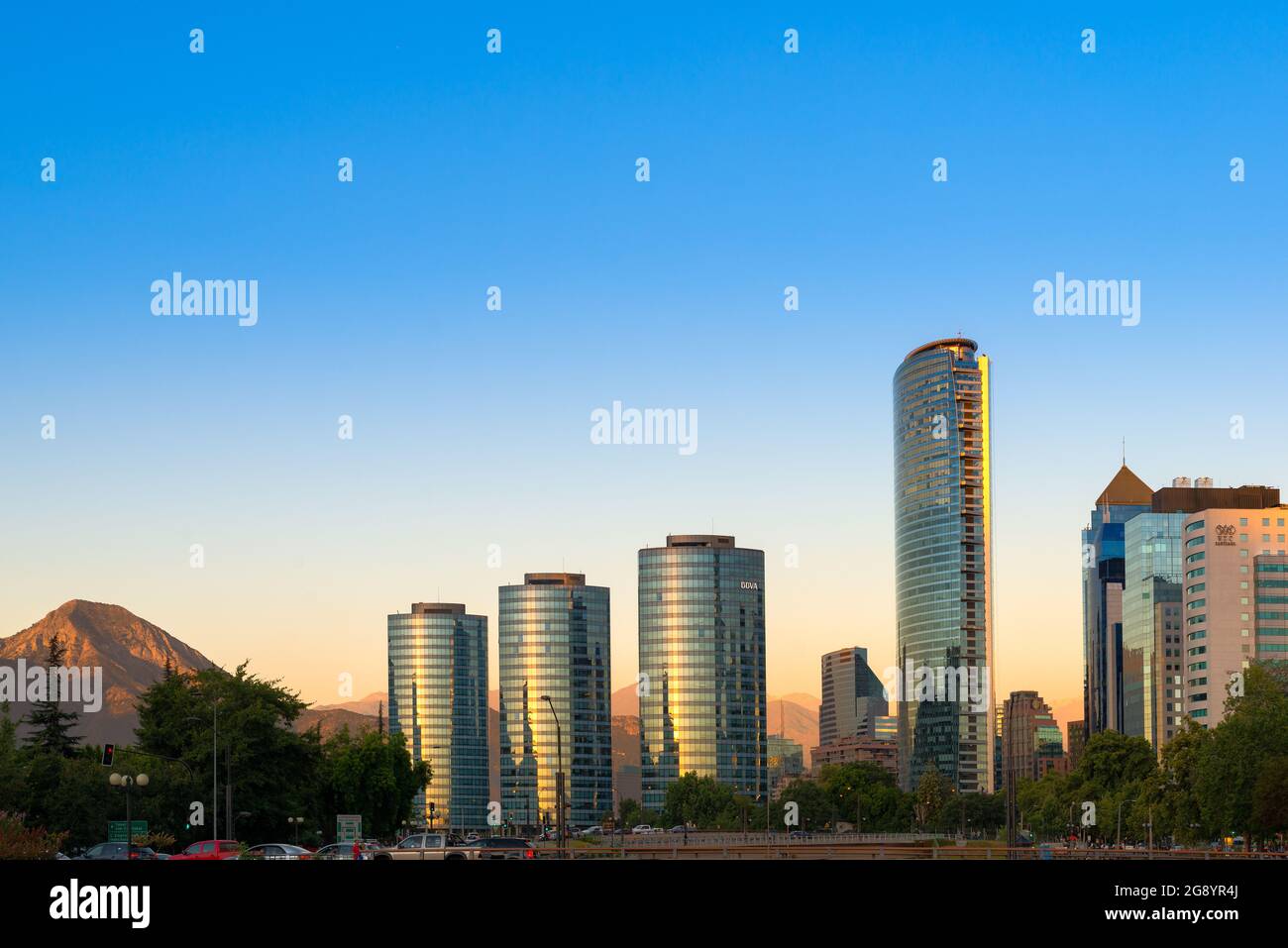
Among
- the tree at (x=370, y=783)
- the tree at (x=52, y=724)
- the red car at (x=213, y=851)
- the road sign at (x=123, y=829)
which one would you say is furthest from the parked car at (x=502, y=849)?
the tree at (x=52, y=724)

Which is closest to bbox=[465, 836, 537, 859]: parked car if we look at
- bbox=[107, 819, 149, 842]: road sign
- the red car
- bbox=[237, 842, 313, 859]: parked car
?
bbox=[237, 842, 313, 859]: parked car

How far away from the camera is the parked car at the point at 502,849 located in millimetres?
77250

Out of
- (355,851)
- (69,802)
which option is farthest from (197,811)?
(355,851)

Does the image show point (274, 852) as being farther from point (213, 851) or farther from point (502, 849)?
point (502, 849)

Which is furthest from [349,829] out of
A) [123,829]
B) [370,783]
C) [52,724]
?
[52,724]

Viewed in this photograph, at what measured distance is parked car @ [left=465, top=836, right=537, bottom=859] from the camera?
77.2 metres

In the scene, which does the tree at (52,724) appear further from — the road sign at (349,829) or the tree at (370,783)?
the road sign at (349,829)

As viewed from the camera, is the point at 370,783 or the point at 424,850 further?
the point at 370,783

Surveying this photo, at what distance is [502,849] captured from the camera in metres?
79.1
